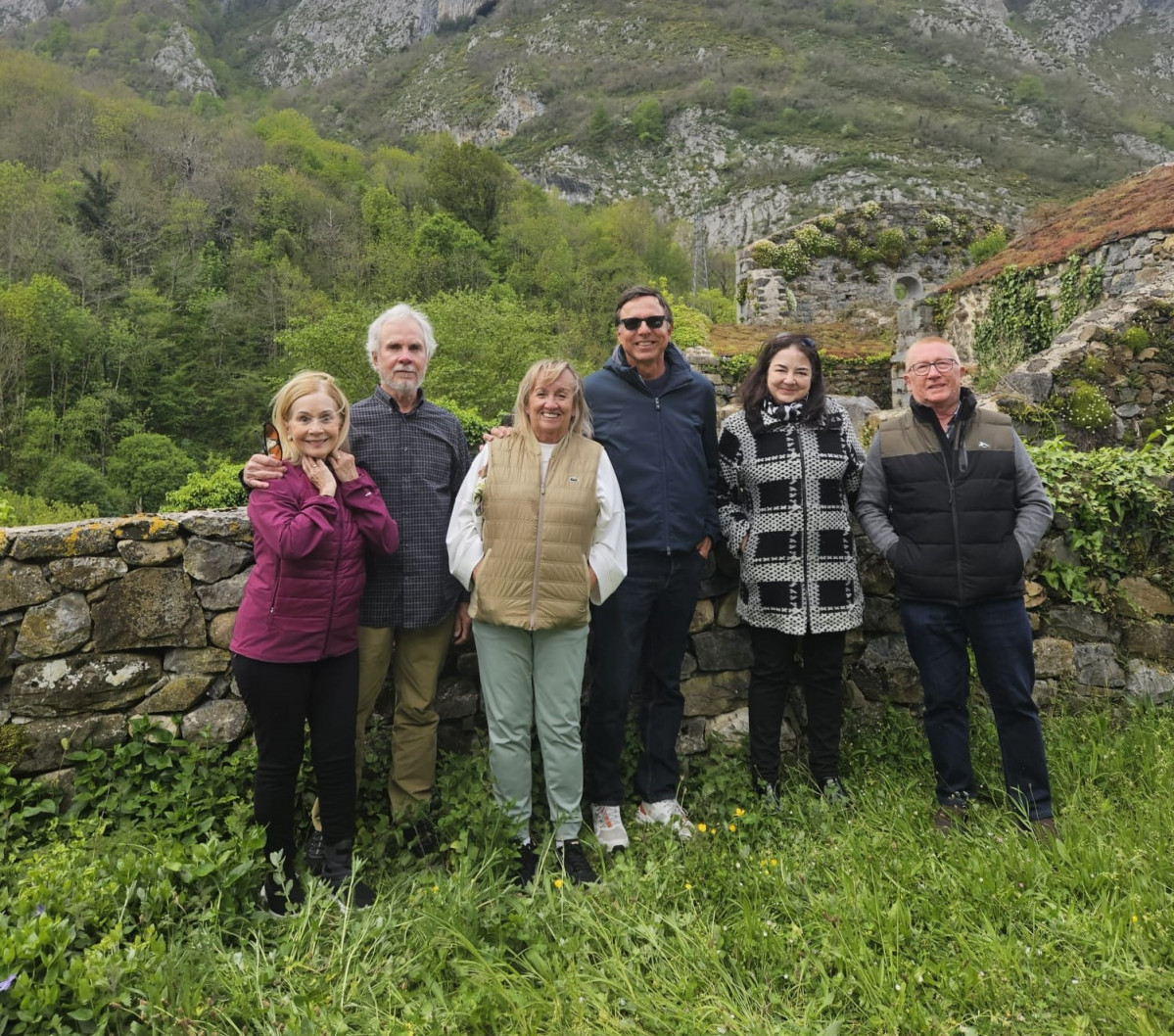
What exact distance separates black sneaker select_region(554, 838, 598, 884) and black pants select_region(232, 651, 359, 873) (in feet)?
2.44

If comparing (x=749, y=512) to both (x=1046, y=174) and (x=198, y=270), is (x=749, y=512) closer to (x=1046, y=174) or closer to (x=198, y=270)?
(x=198, y=270)

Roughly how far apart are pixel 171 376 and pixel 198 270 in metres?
7.54

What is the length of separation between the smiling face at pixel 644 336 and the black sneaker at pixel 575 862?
71.3 inches

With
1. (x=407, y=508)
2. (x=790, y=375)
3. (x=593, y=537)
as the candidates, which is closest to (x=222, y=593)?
(x=407, y=508)

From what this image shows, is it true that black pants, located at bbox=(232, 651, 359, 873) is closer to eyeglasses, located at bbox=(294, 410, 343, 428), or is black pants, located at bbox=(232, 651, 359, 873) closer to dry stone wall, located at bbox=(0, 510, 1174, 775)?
dry stone wall, located at bbox=(0, 510, 1174, 775)

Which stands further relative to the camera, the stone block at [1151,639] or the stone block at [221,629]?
the stone block at [1151,639]

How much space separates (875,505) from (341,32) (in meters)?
111

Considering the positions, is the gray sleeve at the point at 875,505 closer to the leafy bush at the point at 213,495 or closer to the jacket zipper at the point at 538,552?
the jacket zipper at the point at 538,552

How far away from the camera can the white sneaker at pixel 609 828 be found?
8.41 feet

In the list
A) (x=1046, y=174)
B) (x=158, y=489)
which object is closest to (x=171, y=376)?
(x=158, y=489)

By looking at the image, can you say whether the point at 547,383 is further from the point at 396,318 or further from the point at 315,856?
the point at 315,856

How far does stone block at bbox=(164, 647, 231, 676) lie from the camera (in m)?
2.69

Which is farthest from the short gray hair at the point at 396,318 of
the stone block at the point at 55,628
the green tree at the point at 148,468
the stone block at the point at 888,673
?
the green tree at the point at 148,468

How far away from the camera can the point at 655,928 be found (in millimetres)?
2010
